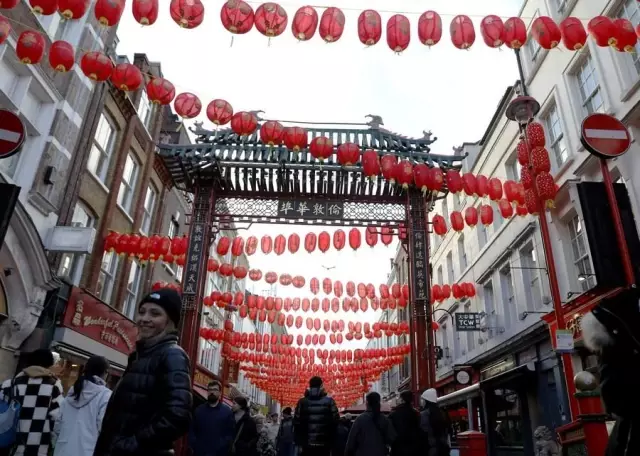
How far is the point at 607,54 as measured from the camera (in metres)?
11.0

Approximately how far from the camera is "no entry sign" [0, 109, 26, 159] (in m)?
6.36

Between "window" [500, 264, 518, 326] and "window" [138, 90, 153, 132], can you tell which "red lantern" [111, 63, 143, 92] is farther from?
"window" [500, 264, 518, 326]

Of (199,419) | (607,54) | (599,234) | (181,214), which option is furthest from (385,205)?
(181,214)

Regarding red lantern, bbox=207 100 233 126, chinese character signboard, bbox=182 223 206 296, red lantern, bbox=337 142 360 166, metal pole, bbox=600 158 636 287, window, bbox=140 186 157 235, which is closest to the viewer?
metal pole, bbox=600 158 636 287

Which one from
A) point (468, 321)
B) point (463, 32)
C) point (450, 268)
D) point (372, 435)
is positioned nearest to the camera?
point (372, 435)

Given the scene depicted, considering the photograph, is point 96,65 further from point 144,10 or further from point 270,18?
point 270,18

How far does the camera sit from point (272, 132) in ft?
32.8

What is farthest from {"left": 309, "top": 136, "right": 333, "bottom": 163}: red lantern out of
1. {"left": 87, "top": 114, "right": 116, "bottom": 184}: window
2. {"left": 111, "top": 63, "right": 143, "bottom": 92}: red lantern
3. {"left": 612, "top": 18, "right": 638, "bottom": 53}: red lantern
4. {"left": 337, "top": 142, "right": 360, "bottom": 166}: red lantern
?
{"left": 87, "top": 114, "right": 116, "bottom": 184}: window

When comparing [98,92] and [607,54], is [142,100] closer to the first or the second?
[98,92]

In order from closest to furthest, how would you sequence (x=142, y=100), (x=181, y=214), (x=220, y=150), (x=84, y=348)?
(x=84, y=348) → (x=220, y=150) → (x=142, y=100) → (x=181, y=214)

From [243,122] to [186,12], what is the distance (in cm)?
286

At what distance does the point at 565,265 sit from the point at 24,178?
14.2 meters

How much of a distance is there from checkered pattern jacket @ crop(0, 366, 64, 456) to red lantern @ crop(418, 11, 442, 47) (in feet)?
24.3

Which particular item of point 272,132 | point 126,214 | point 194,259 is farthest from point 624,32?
point 126,214
